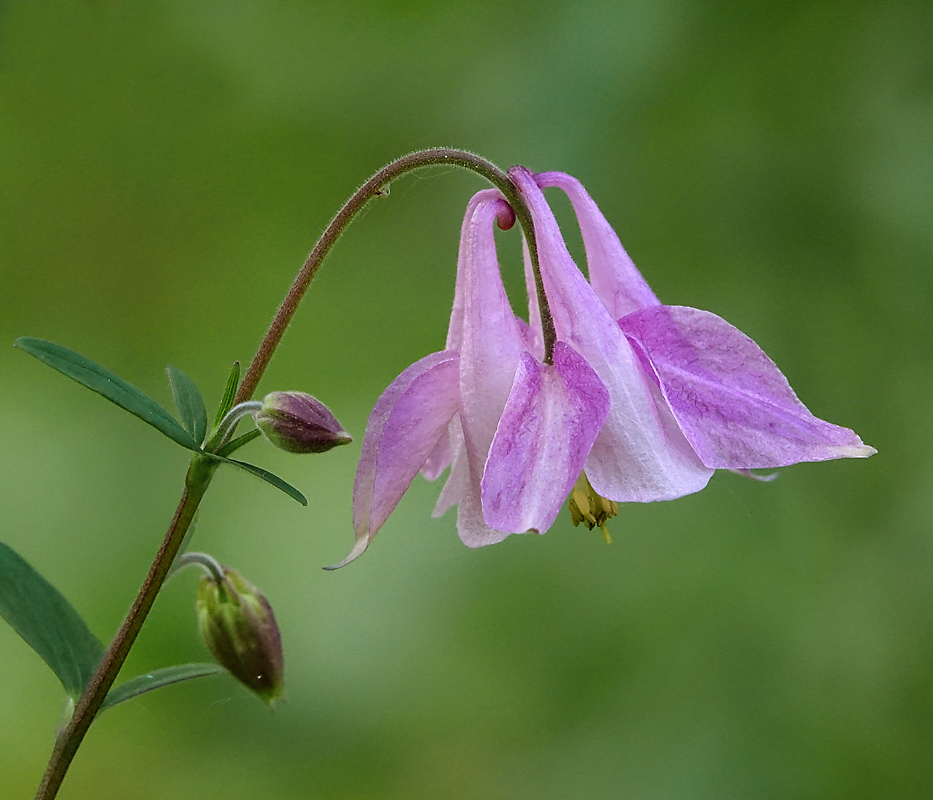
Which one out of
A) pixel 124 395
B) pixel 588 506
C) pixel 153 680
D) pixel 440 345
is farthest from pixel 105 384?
pixel 440 345

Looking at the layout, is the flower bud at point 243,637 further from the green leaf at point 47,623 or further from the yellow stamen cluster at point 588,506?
the yellow stamen cluster at point 588,506

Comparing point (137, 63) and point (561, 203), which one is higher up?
point (137, 63)

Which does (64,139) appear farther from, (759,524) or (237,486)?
(759,524)

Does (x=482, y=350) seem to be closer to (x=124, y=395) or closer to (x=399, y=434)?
(x=399, y=434)

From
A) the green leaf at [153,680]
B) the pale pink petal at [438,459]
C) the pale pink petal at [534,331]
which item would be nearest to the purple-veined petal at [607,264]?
the pale pink petal at [534,331]

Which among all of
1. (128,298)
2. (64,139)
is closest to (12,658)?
(128,298)

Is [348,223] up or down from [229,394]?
up
